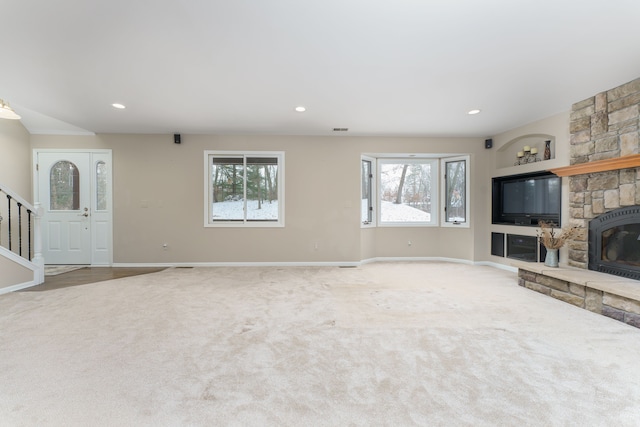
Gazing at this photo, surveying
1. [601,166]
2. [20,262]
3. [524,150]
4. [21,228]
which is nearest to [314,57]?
[601,166]

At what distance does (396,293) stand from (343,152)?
9.40ft

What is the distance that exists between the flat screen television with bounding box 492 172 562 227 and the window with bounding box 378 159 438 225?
1.14m

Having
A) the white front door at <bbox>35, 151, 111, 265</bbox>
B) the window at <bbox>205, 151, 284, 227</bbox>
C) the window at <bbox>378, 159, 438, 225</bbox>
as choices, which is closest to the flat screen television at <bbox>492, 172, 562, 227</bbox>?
the window at <bbox>378, 159, 438, 225</bbox>

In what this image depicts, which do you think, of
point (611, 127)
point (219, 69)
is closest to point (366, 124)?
point (219, 69)

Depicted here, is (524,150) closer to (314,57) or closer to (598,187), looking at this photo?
(598,187)

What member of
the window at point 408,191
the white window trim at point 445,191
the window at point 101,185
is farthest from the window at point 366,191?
the window at point 101,185

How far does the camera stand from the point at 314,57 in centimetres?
252

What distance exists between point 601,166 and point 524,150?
1.49 meters

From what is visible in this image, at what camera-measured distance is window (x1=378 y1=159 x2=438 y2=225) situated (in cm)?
578

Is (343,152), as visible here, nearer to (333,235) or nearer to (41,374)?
(333,235)

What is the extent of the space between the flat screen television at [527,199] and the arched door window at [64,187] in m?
7.92

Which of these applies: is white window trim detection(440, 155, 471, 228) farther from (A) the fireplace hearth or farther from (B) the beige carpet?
(B) the beige carpet

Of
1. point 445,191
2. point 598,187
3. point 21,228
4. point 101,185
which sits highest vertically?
point 101,185

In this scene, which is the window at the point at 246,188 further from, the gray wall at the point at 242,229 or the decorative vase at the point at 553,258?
the decorative vase at the point at 553,258
